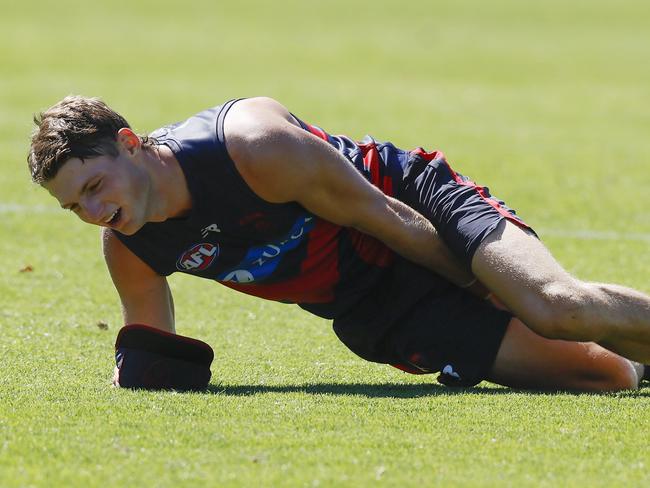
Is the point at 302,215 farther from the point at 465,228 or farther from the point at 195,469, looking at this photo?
the point at 195,469

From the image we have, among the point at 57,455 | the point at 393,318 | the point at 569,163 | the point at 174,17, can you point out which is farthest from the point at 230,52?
the point at 57,455

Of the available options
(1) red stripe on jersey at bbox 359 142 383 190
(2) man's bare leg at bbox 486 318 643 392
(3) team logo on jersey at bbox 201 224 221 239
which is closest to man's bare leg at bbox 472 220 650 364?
(2) man's bare leg at bbox 486 318 643 392

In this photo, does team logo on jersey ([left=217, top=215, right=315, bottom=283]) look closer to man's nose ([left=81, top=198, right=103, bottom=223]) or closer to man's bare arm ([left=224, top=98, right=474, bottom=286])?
man's bare arm ([left=224, top=98, right=474, bottom=286])

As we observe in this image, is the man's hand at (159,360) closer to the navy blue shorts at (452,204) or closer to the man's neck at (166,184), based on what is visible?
the man's neck at (166,184)

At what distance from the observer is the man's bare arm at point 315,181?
5.62m

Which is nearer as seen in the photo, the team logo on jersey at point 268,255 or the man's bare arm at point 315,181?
the man's bare arm at point 315,181

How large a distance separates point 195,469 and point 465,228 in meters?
2.02

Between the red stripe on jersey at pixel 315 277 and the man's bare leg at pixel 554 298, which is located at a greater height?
the man's bare leg at pixel 554 298

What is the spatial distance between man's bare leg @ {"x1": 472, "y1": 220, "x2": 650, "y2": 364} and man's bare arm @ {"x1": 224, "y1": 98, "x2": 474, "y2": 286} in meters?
0.32

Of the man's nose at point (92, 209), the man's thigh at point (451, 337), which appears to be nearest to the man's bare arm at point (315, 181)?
the man's thigh at point (451, 337)

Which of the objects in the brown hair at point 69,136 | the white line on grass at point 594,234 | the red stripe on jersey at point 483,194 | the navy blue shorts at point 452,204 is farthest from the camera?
the white line on grass at point 594,234

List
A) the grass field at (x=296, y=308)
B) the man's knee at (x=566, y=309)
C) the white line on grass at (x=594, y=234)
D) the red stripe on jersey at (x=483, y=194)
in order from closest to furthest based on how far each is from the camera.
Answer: the grass field at (x=296, y=308)
the man's knee at (x=566, y=309)
the red stripe on jersey at (x=483, y=194)
the white line on grass at (x=594, y=234)

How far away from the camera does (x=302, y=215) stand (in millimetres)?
5930

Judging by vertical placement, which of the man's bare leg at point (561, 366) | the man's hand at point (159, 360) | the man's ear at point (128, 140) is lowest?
the man's hand at point (159, 360)
